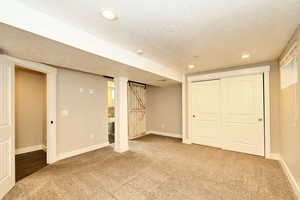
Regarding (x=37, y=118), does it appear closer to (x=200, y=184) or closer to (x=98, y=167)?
(x=98, y=167)

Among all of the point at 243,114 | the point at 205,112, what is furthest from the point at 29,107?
the point at 243,114

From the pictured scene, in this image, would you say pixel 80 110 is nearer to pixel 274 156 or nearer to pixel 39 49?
pixel 39 49

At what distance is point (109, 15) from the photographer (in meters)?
1.62

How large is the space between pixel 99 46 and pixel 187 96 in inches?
132

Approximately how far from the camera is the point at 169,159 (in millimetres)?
3293

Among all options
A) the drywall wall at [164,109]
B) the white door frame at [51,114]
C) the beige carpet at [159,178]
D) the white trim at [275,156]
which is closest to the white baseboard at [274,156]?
the white trim at [275,156]

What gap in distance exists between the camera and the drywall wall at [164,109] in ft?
18.3

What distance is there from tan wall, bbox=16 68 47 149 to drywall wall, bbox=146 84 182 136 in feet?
12.8

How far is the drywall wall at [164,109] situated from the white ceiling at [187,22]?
308cm

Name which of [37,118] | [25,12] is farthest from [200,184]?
[37,118]

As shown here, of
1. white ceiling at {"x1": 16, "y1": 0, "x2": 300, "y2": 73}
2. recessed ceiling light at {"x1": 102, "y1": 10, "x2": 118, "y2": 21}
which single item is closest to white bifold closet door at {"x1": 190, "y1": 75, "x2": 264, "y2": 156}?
white ceiling at {"x1": 16, "y1": 0, "x2": 300, "y2": 73}

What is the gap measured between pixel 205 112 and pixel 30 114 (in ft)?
17.4

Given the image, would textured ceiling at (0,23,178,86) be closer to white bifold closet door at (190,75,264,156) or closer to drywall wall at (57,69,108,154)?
drywall wall at (57,69,108,154)

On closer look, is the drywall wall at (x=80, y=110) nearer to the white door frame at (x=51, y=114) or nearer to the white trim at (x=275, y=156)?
the white door frame at (x=51, y=114)
